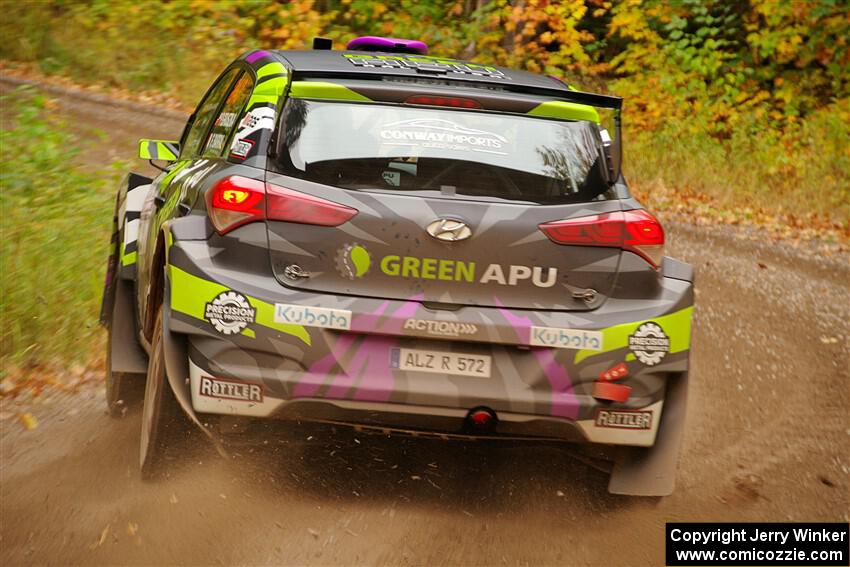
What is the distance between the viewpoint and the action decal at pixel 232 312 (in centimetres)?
430

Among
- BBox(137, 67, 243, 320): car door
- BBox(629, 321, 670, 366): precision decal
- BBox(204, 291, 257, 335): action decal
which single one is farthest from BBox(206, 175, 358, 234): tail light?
BBox(629, 321, 670, 366): precision decal

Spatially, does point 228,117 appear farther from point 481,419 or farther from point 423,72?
point 481,419

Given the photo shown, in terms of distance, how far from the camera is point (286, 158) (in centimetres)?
452

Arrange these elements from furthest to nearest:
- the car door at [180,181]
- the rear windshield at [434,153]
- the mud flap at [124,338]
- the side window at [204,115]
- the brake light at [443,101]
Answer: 1. the side window at [204,115]
2. the mud flap at [124,338]
3. the car door at [180,181]
4. the brake light at [443,101]
5. the rear windshield at [434,153]

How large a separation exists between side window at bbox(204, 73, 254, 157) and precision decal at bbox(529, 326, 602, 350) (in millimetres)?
1561

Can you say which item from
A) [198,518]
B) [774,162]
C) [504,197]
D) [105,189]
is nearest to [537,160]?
[504,197]

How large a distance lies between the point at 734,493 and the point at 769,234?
9.87m

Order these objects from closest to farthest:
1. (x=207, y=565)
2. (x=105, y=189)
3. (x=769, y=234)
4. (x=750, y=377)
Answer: (x=207, y=565)
(x=750, y=377)
(x=105, y=189)
(x=769, y=234)

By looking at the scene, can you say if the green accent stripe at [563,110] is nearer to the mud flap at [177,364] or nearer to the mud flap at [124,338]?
the mud flap at [177,364]

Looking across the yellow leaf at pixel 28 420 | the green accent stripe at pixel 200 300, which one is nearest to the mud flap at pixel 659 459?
the green accent stripe at pixel 200 300

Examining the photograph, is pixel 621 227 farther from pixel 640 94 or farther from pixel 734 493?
pixel 640 94

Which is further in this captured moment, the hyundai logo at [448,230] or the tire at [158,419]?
the tire at [158,419]

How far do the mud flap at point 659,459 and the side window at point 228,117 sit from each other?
2062 mm

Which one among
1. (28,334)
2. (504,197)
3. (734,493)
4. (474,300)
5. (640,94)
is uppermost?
(504,197)
